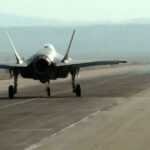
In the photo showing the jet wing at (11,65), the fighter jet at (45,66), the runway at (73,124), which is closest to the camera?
the runway at (73,124)

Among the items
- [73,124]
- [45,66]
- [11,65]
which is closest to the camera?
[73,124]

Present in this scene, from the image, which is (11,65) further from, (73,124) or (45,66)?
(73,124)

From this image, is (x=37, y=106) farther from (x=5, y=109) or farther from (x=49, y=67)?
(x=49, y=67)

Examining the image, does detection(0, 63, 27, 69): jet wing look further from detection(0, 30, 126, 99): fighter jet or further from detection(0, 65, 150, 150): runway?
detection(0, 65, 150, 150): runway

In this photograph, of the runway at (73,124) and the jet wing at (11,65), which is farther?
the jet wing at (11,65)

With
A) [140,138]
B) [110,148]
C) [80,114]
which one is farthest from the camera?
[80,114]

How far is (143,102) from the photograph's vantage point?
27812 mm

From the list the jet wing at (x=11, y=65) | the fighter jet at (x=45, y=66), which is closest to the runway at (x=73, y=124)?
the fighter jet at (x=45, y=66)

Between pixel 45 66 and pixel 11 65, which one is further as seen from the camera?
pixel 11 65

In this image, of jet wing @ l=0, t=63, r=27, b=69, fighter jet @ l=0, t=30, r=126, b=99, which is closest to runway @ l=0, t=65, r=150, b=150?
fighter jet @ l=0, t=30, r=126, b=99

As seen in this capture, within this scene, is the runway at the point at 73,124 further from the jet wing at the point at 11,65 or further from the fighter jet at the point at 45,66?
the jet wing at the point at 11,65

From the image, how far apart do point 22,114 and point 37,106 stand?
11.3 feet

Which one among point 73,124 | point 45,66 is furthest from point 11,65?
point 73,124

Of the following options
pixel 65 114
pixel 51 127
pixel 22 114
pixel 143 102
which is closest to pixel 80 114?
pixel 65 114
